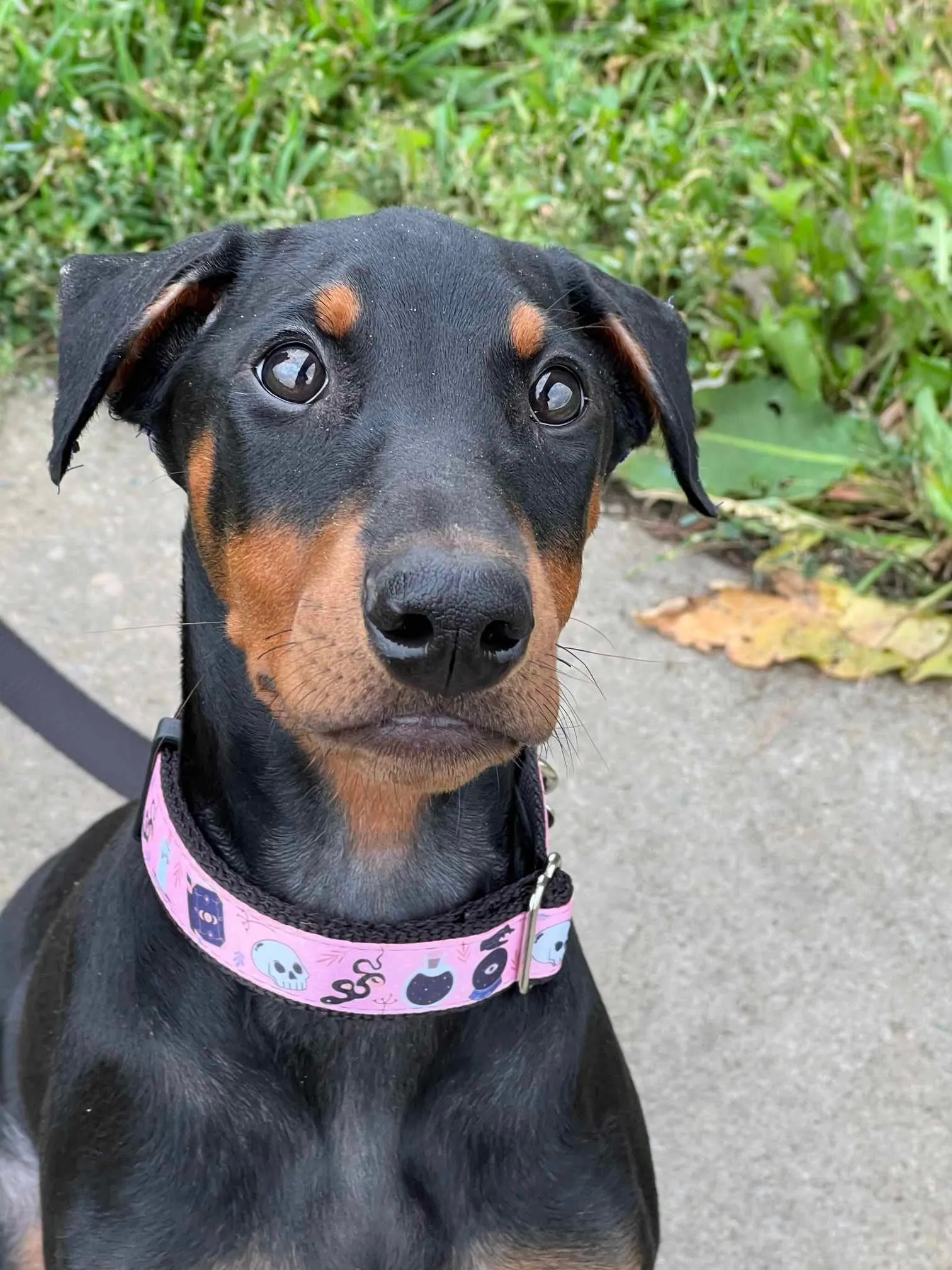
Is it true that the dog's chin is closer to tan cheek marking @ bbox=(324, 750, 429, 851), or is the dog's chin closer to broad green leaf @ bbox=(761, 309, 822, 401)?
tan cheek marking @ bbox=(324, 750, 429, 851)

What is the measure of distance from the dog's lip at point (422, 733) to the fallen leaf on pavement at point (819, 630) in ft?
8.46

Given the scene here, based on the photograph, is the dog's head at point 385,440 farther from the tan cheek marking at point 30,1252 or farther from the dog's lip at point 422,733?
the tan cheek marking at point 30,1252

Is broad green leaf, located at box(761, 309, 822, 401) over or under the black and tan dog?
under

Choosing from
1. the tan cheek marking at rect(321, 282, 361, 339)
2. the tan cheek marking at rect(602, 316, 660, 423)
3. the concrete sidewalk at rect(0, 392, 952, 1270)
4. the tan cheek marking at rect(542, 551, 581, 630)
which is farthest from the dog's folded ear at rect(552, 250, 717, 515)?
the concrete sidewalk at rect(0, 392, 952, 1270)

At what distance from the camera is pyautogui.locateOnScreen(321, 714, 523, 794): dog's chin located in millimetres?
2027

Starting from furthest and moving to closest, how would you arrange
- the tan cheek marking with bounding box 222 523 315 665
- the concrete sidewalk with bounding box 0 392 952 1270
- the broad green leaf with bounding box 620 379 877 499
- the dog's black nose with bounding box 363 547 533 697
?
the broad green leaf with bounding box 620 379 877 499 < the concrete sidewalk with bounding box 0 392 952 1270 < the tan cheek marking with bounding box 222 523 315 665 < the dog's black nose with bounding box 363 547 533 697

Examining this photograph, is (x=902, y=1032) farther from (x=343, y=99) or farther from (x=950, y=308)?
(x=343, y=99)

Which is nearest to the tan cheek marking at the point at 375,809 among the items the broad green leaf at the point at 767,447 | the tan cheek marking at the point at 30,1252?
the tan cheek marking at the point at 30,1252

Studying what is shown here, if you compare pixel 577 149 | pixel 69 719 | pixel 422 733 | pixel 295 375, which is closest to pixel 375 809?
pixel 422 733

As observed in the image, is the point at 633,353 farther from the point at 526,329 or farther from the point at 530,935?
the point at 530,935

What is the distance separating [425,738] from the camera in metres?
2.03

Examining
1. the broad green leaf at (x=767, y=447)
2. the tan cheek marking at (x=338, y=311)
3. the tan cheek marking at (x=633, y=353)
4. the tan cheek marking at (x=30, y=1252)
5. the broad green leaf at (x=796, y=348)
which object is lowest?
the tan cheek marking at (x=30, y=1252)

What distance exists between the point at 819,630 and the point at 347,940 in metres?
2.65

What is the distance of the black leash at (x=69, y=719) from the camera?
121 inches
